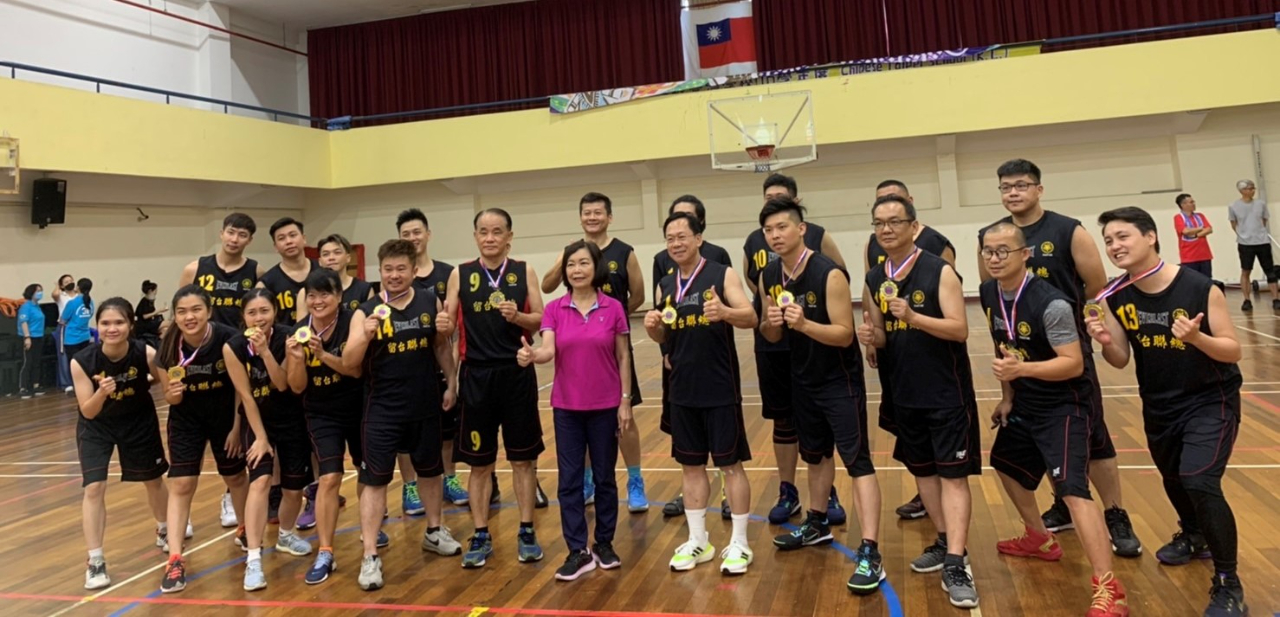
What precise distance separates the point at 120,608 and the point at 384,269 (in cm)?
216

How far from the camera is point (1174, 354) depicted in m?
3.04

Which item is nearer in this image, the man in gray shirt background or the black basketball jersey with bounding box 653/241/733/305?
the black basketball jersey with bounding box 653/241/733/305

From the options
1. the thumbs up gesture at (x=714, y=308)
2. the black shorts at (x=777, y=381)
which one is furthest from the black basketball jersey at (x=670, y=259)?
the thumbs up gesture at (x=714, y=308)

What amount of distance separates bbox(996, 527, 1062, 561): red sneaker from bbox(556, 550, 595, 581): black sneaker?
6.97ft

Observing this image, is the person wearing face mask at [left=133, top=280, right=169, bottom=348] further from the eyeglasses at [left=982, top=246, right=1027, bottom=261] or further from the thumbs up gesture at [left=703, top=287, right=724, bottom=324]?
the eyeglasses at [left=982, top=246, right=1027, bottom=261]

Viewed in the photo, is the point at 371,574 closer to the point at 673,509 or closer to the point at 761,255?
the point at 673,509

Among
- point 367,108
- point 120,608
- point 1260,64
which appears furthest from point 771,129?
point 120,608

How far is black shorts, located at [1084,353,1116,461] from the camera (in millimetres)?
3371

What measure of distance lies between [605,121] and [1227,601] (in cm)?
1401

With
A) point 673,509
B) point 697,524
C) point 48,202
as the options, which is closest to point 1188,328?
point 697,524

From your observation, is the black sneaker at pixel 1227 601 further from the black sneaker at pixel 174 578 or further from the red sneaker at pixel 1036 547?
the black sneaker at pixel 174 578

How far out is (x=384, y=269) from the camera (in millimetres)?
3910

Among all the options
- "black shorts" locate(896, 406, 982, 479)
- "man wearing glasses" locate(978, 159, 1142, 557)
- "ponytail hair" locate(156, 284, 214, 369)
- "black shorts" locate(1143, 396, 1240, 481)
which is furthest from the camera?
"ponytail hair" locate(156, 284, 214, 369)

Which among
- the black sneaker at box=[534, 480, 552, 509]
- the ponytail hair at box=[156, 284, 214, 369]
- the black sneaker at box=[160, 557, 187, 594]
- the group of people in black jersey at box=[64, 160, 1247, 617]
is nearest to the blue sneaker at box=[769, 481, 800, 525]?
the group of people in black jersey at box=[64, 160, 1247, 617]
